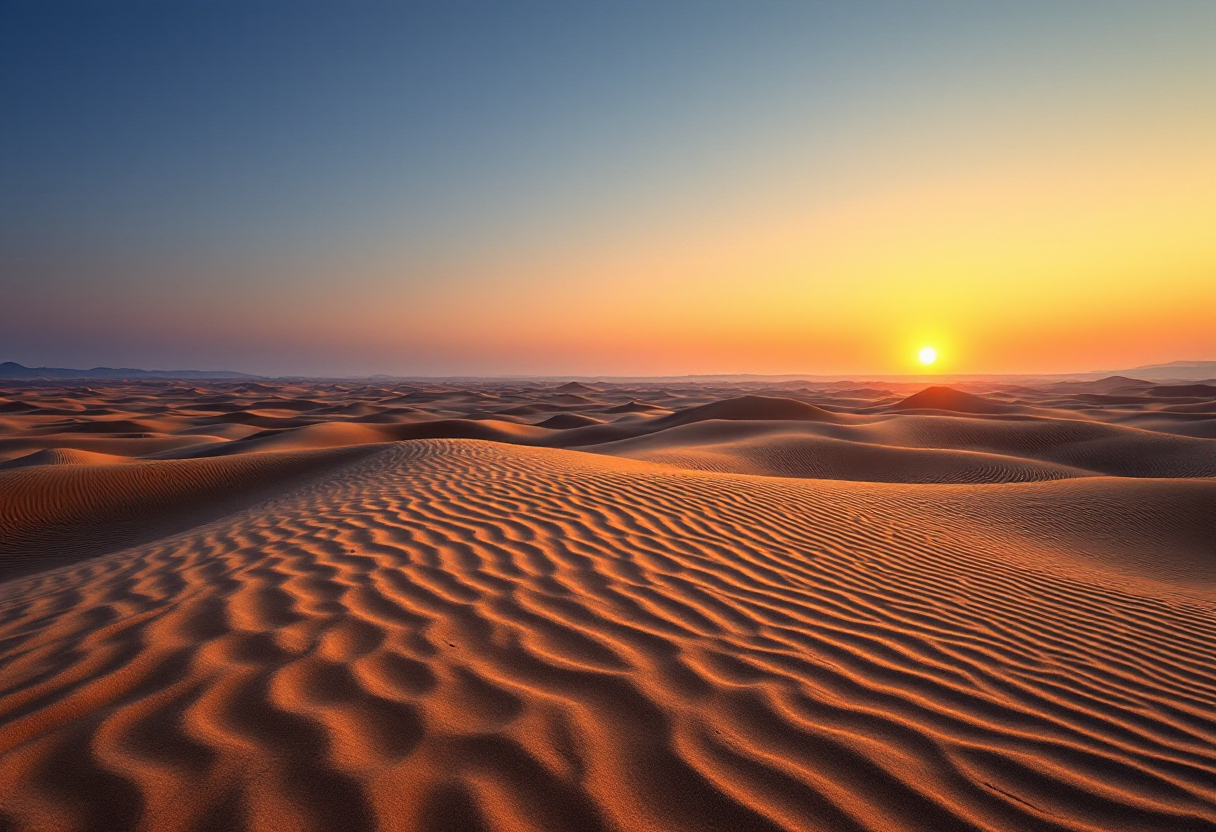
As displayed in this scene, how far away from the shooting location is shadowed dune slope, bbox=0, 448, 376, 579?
1000 centimetres

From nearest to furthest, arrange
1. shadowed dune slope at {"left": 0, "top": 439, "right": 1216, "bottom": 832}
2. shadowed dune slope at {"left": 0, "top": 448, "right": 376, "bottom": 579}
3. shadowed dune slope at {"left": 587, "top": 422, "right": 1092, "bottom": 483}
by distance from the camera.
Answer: shadowed dune slope at {"left": 0, "top": 439, "right": 1216, "bottom": 832} → shadowed dune slope at {"left": 0, "top": 448, "right": 376, "bottom": 579} → shadowed dune slope at {"left": 587, "top": 422, "right": 1092, "bottom": 483}

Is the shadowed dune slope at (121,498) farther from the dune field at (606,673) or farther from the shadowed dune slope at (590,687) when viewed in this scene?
the shadowed dune slope at (590,687)

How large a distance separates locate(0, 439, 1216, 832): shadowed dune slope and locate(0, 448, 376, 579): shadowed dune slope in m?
6.37

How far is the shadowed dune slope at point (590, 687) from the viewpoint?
6.25 feet

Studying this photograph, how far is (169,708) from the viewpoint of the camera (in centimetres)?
230

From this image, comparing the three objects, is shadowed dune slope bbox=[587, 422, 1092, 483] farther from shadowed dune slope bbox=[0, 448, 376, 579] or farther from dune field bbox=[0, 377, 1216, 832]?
shadowed dune slope bbox=[0, 448, 376, 579]

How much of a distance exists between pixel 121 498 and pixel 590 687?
44.3 ft

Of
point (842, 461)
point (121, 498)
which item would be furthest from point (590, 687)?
point (842, 461)

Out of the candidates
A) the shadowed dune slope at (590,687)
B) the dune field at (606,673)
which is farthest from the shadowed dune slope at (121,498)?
the shadowed dune slope at (590,687)

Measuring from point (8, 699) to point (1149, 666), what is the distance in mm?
6003

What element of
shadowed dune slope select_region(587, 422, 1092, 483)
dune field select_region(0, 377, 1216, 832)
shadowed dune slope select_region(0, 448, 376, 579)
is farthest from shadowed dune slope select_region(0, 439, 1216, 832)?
shadowed dune slope select_region(587, 422, 1092, 483)

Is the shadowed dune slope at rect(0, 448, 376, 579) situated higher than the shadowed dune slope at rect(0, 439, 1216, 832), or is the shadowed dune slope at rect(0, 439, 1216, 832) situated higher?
the shadowed dune slope at rect(0, 439, 1216, 832)

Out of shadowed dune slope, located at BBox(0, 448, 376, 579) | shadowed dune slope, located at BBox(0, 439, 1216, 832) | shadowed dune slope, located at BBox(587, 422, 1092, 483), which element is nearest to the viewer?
shadowed dune slope, located at BBox(0, 439, 1216, 832)

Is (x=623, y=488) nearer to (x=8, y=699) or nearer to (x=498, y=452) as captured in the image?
(x=498, y=452)
